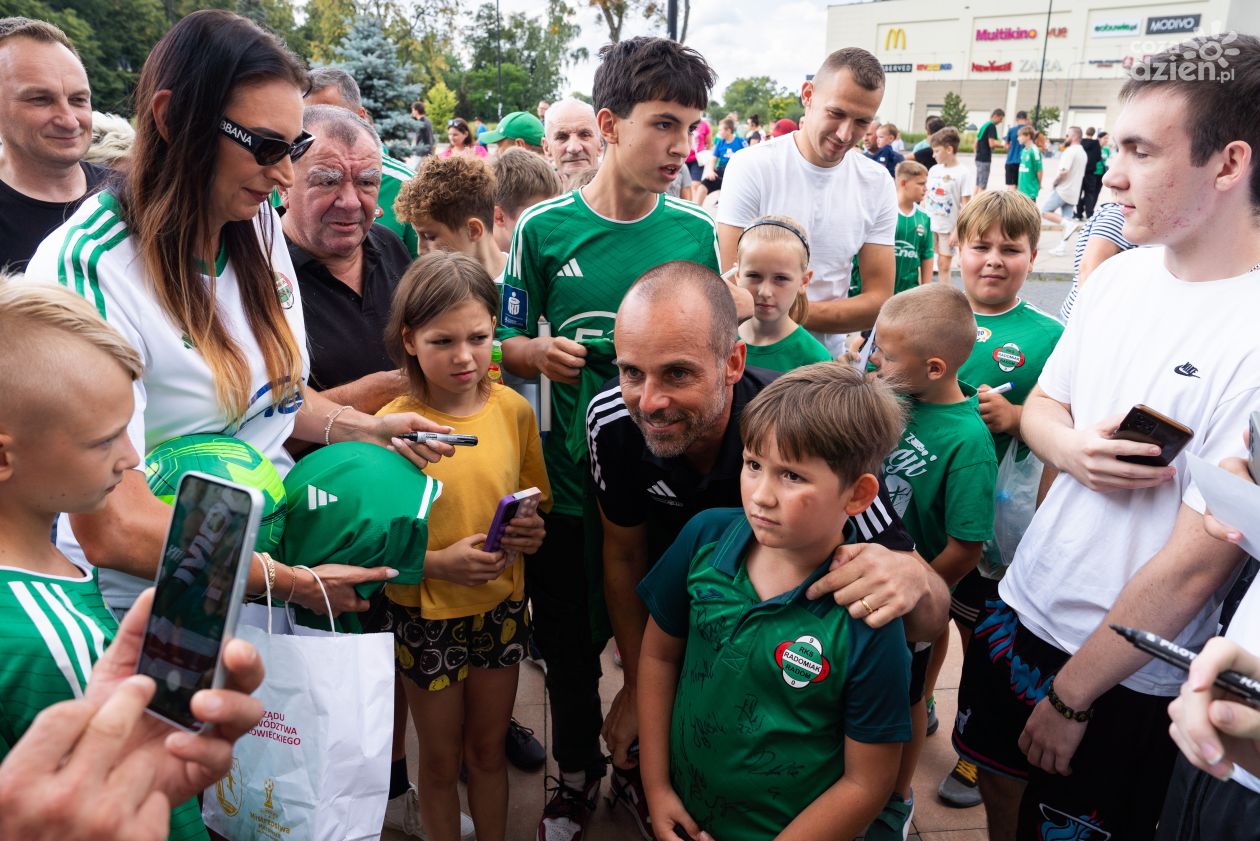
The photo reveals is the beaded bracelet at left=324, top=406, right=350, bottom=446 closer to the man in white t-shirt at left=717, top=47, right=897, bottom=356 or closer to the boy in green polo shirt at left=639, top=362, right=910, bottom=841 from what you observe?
the boy in green polo shirt at left=639, top=362, right=910, bottom=841

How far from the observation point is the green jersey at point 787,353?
10.2ft

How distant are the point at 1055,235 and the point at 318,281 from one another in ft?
55.4

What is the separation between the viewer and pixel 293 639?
1779 mm

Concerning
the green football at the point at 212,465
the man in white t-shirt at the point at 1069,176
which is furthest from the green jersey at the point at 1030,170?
the green football at the point at 212,465

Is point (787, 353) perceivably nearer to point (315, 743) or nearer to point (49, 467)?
point (315, 743)

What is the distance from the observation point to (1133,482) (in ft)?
6.37

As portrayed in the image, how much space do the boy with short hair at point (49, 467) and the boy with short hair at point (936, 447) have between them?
208 cm

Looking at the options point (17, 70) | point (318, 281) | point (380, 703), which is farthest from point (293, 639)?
point (17, 70)

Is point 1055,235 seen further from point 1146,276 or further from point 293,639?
point 293,639

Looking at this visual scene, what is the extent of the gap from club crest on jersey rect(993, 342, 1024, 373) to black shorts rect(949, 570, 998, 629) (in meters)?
0.83

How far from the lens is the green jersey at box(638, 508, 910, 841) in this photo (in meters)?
1.82

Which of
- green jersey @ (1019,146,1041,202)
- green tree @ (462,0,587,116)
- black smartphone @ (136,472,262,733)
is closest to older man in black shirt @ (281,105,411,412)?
black smartphone @ (136,472,262,733)

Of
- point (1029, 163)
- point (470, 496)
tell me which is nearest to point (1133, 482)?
point (470, 496)

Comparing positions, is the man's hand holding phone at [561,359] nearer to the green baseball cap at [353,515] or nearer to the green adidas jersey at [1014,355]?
Result: the green baseball cap at [353,515]
